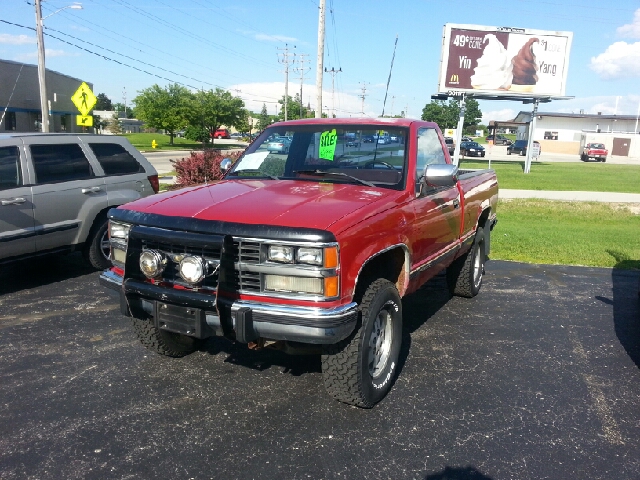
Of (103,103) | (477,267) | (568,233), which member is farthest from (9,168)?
(103,103)

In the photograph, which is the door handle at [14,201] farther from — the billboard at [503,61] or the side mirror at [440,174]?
the billboard at [503,61]

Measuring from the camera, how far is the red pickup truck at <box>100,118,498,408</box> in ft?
11.0

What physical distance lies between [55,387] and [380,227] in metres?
2.66

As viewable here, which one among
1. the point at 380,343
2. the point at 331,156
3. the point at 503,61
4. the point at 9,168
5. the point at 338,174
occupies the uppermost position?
the point at 503,61

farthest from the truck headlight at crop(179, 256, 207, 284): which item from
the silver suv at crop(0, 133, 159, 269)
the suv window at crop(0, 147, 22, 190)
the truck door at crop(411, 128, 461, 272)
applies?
the suv window at crop(0, 147, 22, 190)

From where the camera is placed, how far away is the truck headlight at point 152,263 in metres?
3.54

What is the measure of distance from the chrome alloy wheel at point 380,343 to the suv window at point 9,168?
15.5ft

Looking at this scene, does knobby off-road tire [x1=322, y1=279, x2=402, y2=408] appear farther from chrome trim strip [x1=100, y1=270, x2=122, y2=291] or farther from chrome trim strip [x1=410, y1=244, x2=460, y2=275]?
chrome trim strip [x1=100, y1=270, x2=122, y2=291]

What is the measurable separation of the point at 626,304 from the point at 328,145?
434 centimetres

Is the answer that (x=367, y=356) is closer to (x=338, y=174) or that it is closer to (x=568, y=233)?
(x=338, y=174)

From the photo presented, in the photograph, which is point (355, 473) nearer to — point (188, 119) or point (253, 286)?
point (253, 286)

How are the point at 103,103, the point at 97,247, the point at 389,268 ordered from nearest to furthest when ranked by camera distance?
the point at 389,268 → the point at 97,247 → the point at 103,103

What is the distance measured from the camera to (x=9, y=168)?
254 inches

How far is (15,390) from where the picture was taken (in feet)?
13.4
